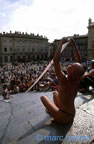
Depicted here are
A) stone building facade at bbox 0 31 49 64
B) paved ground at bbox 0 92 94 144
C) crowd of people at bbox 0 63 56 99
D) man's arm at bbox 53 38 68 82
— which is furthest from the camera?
stone building facade at bbox 0 31 49 64

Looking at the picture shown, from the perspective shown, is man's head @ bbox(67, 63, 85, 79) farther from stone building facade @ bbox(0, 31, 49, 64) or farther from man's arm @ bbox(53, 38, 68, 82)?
stone building facade @ bbox(0, 31, 49, 64)

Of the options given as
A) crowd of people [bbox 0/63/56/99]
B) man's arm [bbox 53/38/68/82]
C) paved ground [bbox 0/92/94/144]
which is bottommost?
crowd of people [bbox 0/63/56/99]

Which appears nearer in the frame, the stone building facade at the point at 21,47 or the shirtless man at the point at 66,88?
the shirtless man at the point at 66,88

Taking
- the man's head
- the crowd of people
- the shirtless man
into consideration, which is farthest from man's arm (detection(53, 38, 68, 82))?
the crowd of people

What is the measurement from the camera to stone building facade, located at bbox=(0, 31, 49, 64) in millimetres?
44250

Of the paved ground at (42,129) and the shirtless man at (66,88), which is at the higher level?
Answer: the shirtless man at (66,88)

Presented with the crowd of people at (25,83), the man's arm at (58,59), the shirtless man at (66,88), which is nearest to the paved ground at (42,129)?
the shirtless man at (66,88)

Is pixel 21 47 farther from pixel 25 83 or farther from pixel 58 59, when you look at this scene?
pixel 58 59

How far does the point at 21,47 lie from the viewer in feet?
160

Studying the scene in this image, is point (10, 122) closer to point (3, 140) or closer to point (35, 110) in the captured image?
point (3, 140)

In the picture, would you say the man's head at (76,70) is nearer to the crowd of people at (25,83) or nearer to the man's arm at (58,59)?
the man's arm at (58,59)

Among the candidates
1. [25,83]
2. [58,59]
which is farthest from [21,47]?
[58,59]

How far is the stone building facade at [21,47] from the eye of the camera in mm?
44250

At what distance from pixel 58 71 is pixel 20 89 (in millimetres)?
6254
